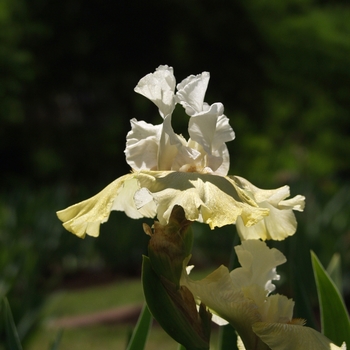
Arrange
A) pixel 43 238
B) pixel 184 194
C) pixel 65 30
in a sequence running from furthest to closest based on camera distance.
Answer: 1. pixel 65 30
2. pixel 43 238
3. pixel 184 194

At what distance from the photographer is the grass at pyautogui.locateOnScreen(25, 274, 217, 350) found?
11.1 ft

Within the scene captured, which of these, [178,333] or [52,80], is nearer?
[178,333]

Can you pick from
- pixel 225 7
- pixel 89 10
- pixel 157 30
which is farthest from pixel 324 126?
pixel 89 10

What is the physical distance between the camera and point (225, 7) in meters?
9.62

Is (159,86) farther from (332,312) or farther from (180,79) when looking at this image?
(180,79)

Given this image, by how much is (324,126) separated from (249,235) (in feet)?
31.9

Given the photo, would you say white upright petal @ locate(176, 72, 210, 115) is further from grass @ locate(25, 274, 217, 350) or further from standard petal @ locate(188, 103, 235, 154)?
grass @ locate(25, 274, 217, 350)

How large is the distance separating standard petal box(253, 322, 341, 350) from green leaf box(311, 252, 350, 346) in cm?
17

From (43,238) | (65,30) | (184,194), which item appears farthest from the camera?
(65,30)

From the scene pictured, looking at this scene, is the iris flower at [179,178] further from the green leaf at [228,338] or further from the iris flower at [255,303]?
the green leaf at [228,338]

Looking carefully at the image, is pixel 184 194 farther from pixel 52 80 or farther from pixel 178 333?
pixel 52 80

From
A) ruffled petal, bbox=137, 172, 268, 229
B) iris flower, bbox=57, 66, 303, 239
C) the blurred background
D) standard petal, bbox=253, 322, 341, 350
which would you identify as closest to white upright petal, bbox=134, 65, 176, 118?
iris flower, bbox=57, 66, 303, 239

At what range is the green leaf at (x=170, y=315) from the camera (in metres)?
0.55

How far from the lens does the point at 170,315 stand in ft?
1.81
